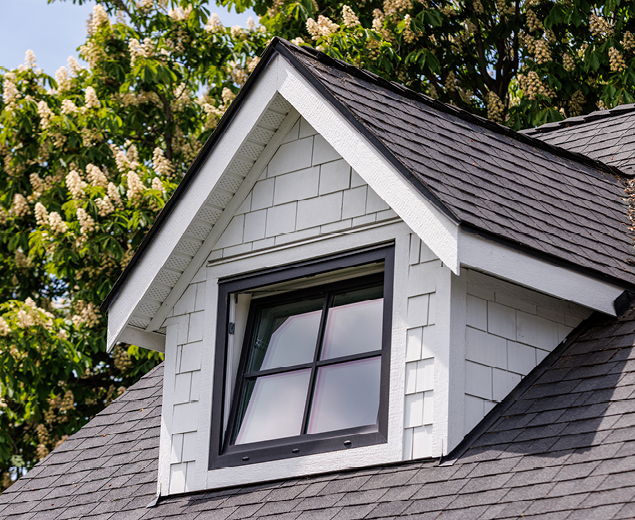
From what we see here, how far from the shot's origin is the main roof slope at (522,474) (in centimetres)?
316

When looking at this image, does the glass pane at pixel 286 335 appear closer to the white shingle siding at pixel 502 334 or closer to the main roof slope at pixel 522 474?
the main roof slope at pixel 522 474

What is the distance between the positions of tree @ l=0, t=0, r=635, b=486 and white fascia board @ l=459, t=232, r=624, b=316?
650cm

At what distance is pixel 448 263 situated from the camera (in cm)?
371

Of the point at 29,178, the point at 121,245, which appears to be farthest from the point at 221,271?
the point at 29,178

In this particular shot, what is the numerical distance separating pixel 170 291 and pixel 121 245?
6.22 meters

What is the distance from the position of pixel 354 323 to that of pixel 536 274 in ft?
3.00

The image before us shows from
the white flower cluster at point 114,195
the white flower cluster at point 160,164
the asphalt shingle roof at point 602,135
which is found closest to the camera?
the asphalt shingle roof at point 602,135

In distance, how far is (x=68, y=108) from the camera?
1134 cm

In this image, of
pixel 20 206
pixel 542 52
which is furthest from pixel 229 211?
pixel 20 206

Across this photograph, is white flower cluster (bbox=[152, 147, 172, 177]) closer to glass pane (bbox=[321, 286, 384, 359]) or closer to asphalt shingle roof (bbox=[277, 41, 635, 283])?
asphalt shingle roof (bbox=[277, 41, 635, 283])

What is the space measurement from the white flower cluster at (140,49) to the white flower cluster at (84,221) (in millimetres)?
2594

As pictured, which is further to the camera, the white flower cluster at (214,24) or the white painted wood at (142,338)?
the white flower cluster at (214,24)

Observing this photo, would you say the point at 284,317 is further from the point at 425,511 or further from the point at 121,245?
the point at 121,245

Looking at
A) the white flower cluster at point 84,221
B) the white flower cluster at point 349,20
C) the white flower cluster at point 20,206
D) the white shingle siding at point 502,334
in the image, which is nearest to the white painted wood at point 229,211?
the white shingle siding at point 502,334
